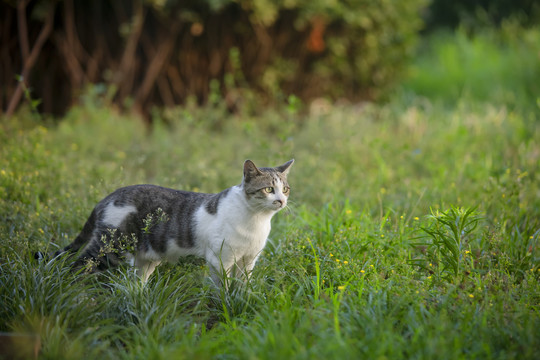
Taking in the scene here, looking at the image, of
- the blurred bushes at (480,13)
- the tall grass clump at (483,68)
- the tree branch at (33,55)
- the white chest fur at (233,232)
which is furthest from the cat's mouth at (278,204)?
the blurred bushes at (480,13)

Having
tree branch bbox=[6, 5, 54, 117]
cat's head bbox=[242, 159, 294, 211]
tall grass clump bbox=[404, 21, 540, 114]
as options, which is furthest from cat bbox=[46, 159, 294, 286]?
tall grass clump bbox=[404, 21, 540, 114]

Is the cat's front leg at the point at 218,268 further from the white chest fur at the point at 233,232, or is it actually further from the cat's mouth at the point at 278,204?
the cat's mouth at the point at 278,204

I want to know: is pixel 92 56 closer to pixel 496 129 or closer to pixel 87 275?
pixel 87 275

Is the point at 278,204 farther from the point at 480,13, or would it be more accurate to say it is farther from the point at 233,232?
the point at 480,13

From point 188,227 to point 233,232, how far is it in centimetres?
36

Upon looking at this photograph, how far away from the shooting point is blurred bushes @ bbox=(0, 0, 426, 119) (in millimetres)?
7270

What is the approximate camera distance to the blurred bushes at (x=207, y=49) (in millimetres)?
7270

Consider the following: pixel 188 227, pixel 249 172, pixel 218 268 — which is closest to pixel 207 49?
pixel 249 172

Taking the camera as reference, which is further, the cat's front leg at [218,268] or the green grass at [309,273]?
the cat's front leg at [218,268]

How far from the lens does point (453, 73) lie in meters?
11.1

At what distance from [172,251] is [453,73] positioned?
9.97 meters

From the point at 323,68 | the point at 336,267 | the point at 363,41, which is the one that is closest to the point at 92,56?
the point at 323,68

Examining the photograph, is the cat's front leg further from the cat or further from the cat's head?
the cat's head

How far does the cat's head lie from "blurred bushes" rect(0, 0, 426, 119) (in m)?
A: 3.63
